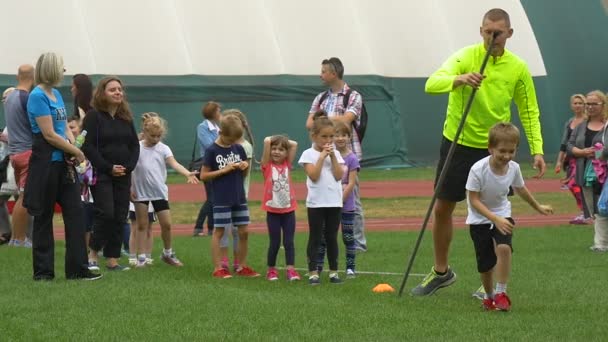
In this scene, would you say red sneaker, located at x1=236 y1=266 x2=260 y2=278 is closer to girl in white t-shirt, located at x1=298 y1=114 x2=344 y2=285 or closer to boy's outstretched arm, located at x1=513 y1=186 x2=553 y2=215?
girl in white t-shirt, located at x1=298 y1=114 x2=344 y2=285

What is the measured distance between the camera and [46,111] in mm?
10734

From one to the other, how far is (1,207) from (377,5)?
61.3 feet

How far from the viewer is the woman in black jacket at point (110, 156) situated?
11688mm

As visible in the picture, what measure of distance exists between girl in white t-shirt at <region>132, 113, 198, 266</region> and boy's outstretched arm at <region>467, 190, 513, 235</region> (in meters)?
4.34

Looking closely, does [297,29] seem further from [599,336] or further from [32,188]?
[599,336]

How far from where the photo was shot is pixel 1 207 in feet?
49.4

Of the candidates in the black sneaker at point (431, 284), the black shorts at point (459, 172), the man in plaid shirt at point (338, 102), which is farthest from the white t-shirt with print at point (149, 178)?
the black shorts at point (459, 172)

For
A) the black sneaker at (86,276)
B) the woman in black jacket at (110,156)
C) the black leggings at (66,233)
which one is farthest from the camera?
the woman in black jacket at (110,156)

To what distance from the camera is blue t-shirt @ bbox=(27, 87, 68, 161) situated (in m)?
10.7

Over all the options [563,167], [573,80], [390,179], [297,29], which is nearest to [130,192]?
[563,167]

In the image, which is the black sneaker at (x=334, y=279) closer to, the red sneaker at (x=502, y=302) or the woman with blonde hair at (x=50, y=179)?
the woman with blonde hair at (x=50, y=179)

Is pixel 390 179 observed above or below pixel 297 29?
below

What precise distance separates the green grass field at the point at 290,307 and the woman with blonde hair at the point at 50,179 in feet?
0.87

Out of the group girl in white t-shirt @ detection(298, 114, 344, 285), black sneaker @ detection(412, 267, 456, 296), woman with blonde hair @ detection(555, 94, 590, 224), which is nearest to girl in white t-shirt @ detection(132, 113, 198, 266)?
girl in white t-shirt @ detection(298, 114, 344, 285)
